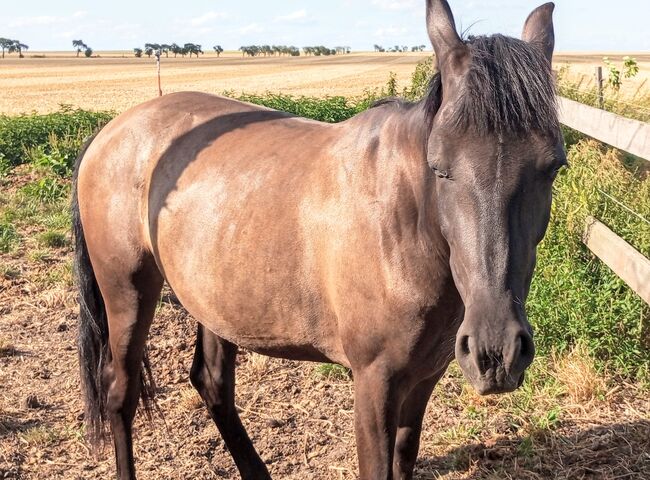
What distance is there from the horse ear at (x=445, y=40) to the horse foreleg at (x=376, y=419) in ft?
3.63

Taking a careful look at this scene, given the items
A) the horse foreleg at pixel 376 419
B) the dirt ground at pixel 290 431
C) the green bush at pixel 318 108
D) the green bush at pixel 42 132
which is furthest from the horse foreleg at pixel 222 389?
the green bush at pixel 318 108

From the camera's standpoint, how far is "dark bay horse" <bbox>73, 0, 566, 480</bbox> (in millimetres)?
1937

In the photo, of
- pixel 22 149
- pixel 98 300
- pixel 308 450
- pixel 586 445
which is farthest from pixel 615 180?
pixel 22 149

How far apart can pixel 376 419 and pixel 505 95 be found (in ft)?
4.24

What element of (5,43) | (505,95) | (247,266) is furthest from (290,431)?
(5,43)

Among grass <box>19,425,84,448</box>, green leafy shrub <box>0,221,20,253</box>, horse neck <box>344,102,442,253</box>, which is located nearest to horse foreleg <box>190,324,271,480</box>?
grass <box>19,425,84,448</box>

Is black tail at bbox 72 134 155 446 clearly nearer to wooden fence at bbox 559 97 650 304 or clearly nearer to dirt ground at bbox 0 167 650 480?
dirt ground at bbox 0 167 650 480

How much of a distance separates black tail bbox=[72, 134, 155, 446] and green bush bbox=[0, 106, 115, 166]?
21.9 feet

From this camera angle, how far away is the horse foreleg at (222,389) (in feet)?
12.4

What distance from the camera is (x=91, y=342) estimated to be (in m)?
3.99

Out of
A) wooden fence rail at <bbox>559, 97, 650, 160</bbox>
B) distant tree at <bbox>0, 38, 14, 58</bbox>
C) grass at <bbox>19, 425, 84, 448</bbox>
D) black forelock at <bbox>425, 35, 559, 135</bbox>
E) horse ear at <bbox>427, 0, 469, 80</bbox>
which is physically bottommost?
grass at <bbox>19, 425, 84, 448</bbox>

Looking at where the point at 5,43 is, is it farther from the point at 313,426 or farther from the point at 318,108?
the point at 313,426

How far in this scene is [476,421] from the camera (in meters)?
3.94

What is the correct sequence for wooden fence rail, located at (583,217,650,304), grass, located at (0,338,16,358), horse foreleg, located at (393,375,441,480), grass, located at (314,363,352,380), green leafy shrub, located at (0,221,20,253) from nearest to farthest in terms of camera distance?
1. horse foreleg, located at (393,375,441,480)
2. wooden fence rail, located at (583,217,650,304)
3. grass, located at (314,363,352,380)
4. grass, located at (0,338,16,358)
5. green leafy shrub, located at (0,221,20,253)
